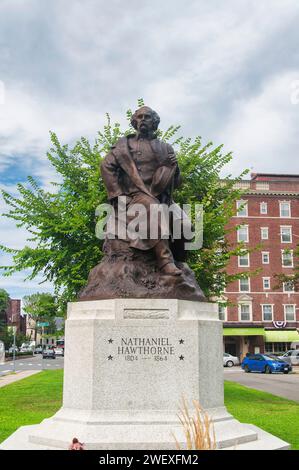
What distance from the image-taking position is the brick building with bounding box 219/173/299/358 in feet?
186

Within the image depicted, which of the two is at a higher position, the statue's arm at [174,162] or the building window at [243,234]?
the building window at [243,234]

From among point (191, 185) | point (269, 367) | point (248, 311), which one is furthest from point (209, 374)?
point (248, 311)

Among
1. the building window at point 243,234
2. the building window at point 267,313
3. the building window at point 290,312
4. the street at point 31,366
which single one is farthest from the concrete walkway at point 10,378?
the building window at point 290,312

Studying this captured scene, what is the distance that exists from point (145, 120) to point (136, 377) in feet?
14.2

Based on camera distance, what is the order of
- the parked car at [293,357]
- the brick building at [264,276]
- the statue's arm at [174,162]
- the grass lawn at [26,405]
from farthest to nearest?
the brick building at [264,276] → the parked car at [293,357] → the grass lawn at [26,405] → the statue's arm at [174,162]

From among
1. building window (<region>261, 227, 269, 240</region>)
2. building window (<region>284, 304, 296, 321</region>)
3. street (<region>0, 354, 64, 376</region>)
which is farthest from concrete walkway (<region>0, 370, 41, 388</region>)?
building window (<region>261, 227, 269, 240</region>)

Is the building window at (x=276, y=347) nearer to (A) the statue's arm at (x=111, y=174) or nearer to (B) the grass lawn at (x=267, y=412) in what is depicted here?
(B) the grass lawn at (x=267, y=412)

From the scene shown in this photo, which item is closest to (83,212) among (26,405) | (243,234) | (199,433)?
(26,405)

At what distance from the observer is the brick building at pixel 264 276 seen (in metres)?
56.6

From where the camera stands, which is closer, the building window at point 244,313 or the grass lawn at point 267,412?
Result: the grass lawn at point 267,412

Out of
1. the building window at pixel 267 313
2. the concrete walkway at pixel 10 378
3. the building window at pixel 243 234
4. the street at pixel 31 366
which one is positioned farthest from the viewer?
the building window at pixel 243 234

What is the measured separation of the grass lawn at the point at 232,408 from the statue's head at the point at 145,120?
239 inches
